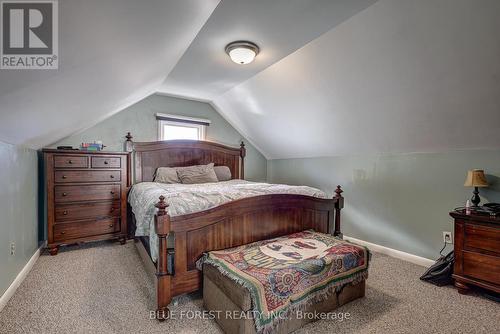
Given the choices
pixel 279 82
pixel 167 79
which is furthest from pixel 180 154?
pixel 279 82

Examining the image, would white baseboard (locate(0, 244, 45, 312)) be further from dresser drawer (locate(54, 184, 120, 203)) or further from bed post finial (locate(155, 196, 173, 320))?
bed post finial (locate(155, 196, 173, 320))

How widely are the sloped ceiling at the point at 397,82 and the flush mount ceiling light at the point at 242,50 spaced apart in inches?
18.6

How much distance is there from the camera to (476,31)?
1656 millimetres

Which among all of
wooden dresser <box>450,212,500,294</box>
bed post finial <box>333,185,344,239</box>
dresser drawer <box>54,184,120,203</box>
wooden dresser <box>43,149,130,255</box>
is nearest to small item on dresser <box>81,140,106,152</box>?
wooden dresser <box>43,149,130,255</box>

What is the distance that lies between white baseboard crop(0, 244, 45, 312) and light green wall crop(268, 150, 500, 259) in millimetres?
3714

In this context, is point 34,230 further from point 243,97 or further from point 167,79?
point 243,97

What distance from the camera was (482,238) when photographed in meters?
2.04

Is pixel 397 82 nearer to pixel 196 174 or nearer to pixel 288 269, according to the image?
pixel 288 269

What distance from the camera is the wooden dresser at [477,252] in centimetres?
197

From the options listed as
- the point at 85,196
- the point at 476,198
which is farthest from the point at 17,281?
the point at 476,198

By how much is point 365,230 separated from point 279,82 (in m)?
2.29

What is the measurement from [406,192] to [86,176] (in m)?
3.89

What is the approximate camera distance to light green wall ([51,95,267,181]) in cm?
354

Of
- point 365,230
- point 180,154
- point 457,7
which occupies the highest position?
point 457,7
